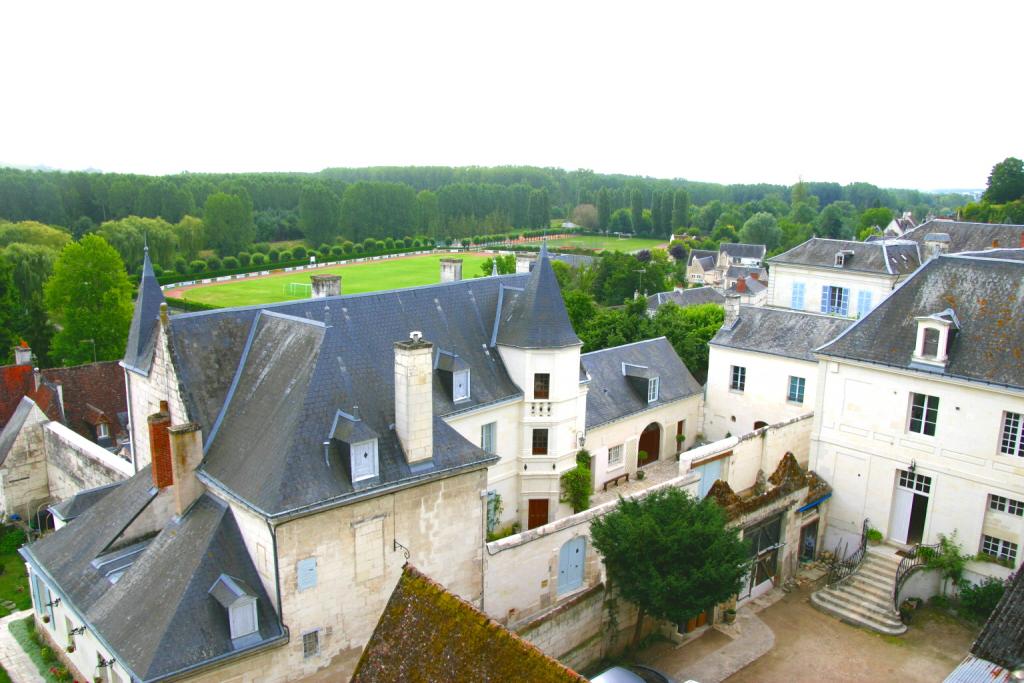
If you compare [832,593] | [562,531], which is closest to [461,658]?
[562,531]

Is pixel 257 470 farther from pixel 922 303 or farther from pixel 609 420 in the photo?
pixel 922 303

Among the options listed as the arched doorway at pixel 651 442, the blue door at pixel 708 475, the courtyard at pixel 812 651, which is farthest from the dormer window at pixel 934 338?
the arched doorway at pixel 651 442

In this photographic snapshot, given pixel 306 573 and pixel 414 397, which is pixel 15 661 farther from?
pixel 414 397

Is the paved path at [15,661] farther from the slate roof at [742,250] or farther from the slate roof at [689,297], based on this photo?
the slate roof at [742,250]

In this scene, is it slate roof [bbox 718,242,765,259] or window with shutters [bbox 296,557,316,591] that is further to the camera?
slate roof [bbox 718,242,765,259]

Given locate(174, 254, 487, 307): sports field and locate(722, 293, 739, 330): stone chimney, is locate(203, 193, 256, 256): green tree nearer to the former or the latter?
locate(174, 254, 487, 307): sports field

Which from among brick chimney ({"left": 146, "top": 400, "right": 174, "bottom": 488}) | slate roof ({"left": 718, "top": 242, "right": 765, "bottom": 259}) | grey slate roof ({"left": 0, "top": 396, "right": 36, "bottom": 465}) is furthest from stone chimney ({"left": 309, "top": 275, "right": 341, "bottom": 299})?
slate roof ({"left": 718, "top": 242, "right": 765, "bottom": 259})
